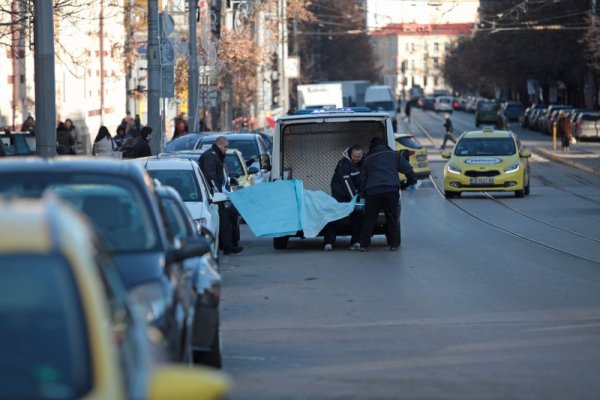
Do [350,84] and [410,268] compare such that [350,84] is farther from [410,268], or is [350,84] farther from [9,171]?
[9,171]

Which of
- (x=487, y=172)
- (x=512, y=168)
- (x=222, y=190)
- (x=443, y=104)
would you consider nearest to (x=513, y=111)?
(x=443, y=104)

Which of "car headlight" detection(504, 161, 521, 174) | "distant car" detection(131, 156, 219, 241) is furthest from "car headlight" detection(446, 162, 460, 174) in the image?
"distant car" detection(131, 156, 219, 241)

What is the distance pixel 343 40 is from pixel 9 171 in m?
114

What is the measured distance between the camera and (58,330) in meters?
4.61

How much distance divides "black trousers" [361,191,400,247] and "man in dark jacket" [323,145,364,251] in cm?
48

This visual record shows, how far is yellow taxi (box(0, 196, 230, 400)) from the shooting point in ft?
14.7

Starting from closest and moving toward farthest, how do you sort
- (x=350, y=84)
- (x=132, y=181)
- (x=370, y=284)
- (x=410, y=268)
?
1. (x=132, y=181)
2. (x=370, y=284)
3. (x=410, y=268)
4. (x=350, y=84)

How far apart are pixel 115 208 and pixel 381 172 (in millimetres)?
11931

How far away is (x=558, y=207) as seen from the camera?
3092cm

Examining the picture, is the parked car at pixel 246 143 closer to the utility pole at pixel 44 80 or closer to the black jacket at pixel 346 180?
the black jacket at pixel 346 180

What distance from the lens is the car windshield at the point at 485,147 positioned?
35.1 meters

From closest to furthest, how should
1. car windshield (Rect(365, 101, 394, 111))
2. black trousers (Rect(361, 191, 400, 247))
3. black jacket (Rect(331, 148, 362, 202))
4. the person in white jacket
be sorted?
1. black trousers (Rect(361, 191, 400, 247))
2. black jacket (Rect(331, 148, 362, 202))
3. the person in white jacket
4. car windshield (Rect(365, 101, 394, 111))

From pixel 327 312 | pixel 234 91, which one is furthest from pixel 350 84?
pixel 327 312

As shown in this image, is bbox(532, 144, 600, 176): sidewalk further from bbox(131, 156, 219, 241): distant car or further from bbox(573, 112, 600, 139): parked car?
bbox(131, 156, 219, 241): distant car
